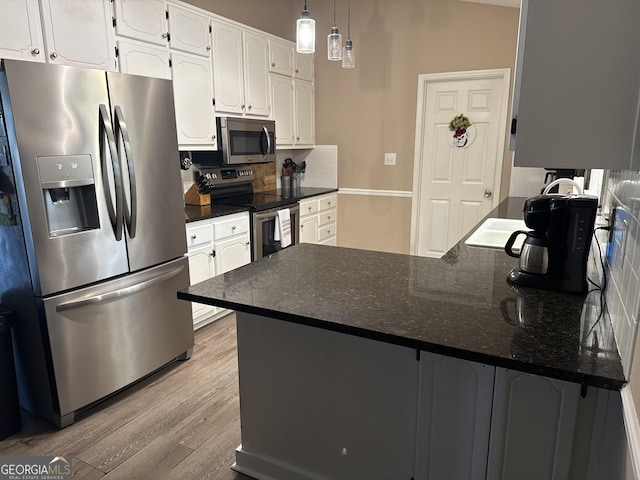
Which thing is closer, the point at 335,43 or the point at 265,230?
the point at 335,43

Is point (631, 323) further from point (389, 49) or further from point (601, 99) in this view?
point (389, 49)

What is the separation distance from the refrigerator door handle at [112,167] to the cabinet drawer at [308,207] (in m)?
2.11

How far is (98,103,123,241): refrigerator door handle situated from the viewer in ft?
7.13

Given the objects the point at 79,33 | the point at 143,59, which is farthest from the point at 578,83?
the point at 143,59

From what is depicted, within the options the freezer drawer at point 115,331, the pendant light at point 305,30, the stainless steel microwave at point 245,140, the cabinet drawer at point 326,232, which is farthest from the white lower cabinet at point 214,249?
the pendant light at point 305,30

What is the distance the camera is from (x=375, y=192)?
4.72 m

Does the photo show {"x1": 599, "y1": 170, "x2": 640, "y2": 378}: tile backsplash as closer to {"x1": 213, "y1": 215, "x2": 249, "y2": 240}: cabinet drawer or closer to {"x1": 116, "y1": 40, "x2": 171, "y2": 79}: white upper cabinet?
{"x1": 213, "y1": 215, "x2": 249, "y2": 240}: cabinet drawer

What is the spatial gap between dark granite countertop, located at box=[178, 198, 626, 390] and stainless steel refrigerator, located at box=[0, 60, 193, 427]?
934 millimetres

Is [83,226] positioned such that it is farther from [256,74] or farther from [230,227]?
[256,74]

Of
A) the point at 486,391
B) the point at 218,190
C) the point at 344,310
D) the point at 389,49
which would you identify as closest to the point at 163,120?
the point at 218,190

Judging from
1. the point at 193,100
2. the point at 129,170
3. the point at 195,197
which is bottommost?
the point at 195,197

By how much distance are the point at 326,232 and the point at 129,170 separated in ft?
8.80

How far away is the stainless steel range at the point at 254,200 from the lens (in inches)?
141
